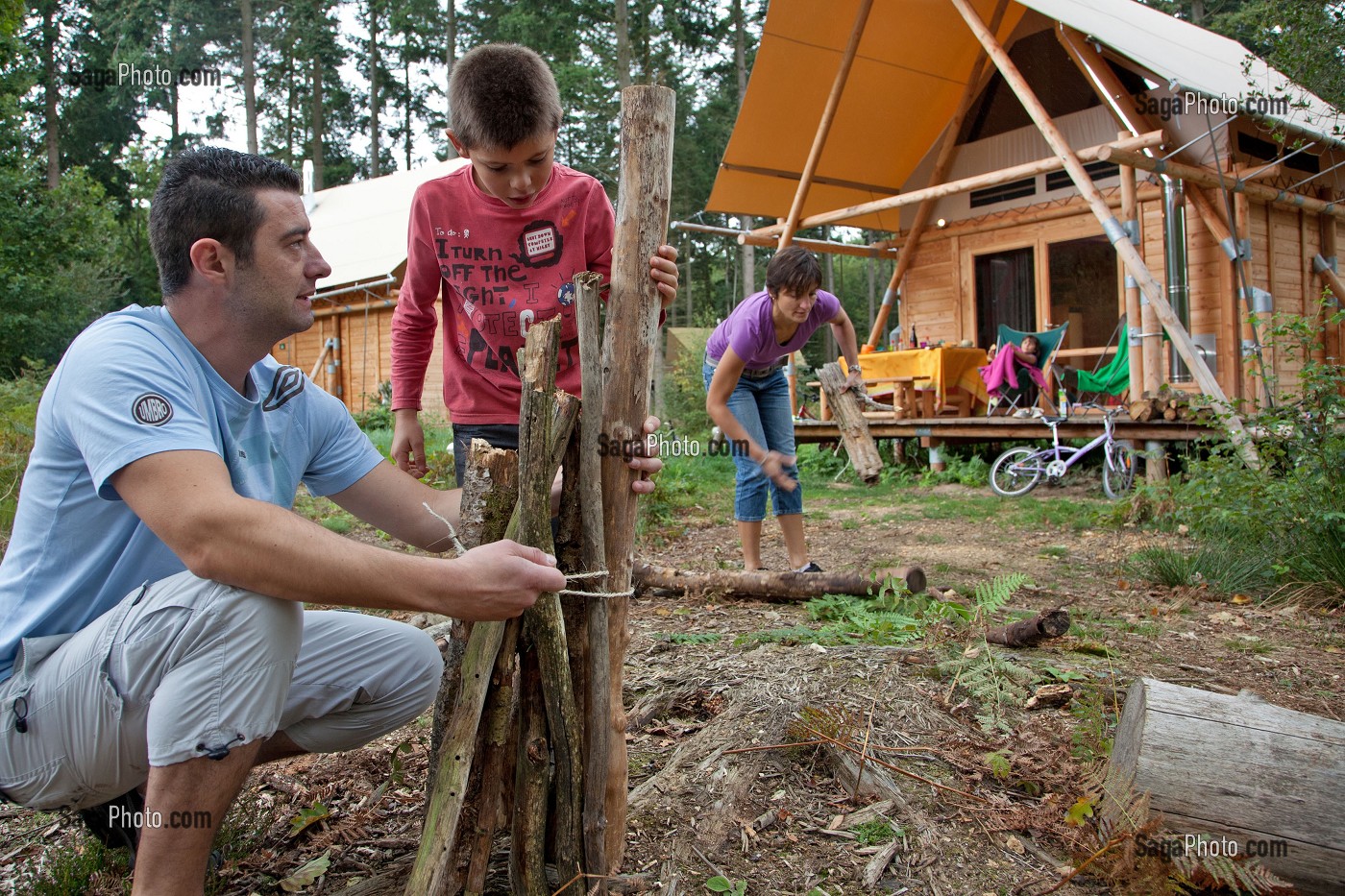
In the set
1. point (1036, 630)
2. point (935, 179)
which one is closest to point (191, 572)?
point (1036, 630)

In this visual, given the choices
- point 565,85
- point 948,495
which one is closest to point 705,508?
point 948,495

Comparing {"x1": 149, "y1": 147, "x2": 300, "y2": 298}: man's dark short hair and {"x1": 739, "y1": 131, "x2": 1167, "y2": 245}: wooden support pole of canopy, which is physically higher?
{"x1": 739, "y1": 131, "x2": 1167, "y2": 245}: wooden support pole of canopy

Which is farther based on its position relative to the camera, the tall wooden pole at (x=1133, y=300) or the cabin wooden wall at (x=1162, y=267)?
the cabin wooden wall at (x=1162, y=267)

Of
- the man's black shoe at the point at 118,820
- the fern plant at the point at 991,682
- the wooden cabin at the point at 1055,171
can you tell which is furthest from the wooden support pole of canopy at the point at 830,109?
the man's black shoe at the point at 118,820

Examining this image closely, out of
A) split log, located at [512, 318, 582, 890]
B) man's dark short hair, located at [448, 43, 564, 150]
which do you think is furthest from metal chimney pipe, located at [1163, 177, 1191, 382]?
split log, located at [512, 318, 582, 890]

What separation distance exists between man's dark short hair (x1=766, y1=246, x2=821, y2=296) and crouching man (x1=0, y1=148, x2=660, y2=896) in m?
2.76

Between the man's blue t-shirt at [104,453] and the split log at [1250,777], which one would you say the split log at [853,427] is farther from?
the man's blue t-shirt at [104,453]

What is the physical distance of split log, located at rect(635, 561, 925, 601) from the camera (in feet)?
14.8

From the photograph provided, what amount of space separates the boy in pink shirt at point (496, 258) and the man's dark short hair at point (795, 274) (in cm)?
158

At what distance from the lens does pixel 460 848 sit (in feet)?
6.56

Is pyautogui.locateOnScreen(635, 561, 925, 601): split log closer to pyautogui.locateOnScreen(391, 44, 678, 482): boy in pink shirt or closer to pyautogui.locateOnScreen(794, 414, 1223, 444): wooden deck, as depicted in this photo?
pyautogui.locateOnScreen(391, 44, 678, 482): boy in pink shirt

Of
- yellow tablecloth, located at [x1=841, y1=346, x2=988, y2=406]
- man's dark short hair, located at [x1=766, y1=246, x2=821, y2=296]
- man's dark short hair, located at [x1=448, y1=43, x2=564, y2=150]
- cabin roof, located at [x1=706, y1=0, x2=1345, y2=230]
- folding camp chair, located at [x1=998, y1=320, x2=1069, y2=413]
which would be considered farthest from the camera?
cabin roof, located at [x1=706, y1=0, x2=1345, y2=230]

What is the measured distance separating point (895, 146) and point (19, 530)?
1406 cm

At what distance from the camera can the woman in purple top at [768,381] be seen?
4.46m
